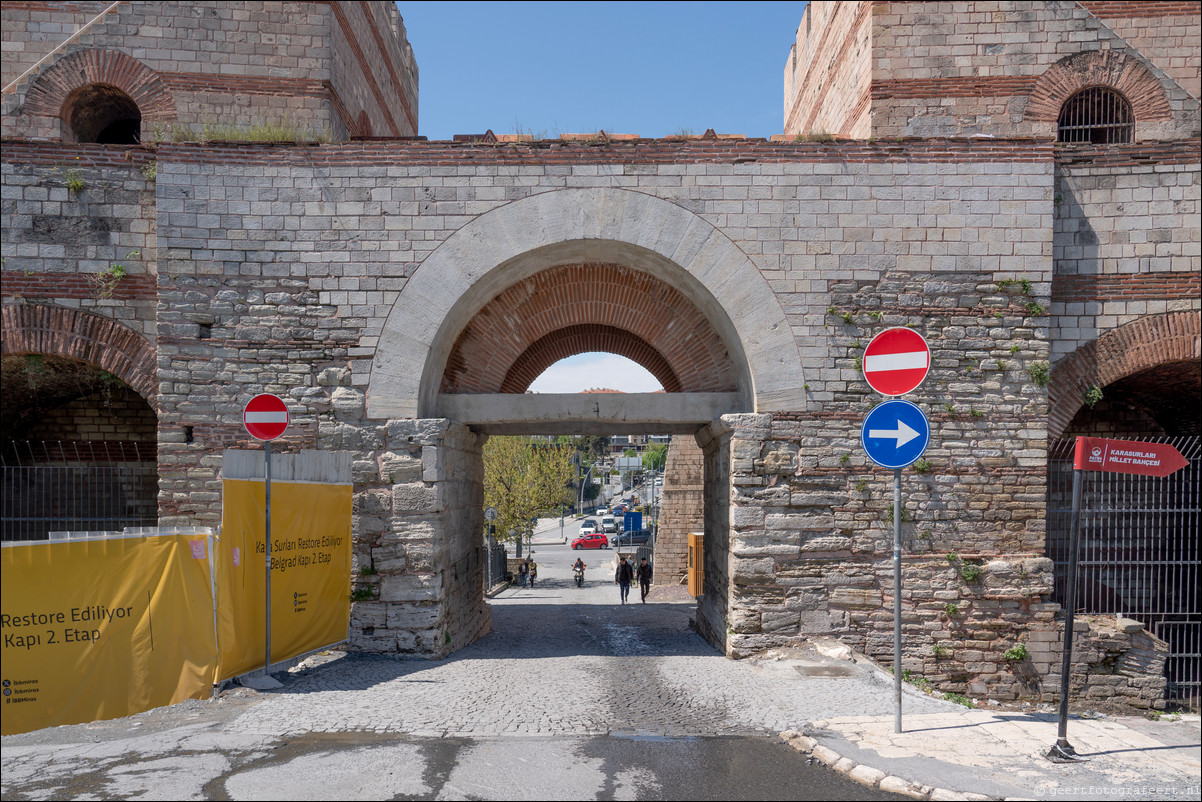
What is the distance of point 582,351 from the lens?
37.0 feet

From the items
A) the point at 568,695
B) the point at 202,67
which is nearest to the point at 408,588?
the point at 568,695

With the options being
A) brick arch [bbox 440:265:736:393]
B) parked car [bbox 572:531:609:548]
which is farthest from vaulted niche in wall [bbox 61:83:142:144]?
parked car [bbox 572:531:609:548]

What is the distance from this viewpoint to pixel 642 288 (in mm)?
9664

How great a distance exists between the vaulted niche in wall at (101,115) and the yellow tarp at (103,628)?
7752mm

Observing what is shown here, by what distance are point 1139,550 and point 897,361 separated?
23.7ft

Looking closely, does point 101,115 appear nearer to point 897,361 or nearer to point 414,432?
point 414,432

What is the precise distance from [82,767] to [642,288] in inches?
283

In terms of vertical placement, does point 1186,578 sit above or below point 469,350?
below

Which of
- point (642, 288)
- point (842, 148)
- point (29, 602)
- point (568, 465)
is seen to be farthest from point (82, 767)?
point (568, 465)

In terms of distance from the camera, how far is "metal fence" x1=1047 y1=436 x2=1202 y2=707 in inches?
376

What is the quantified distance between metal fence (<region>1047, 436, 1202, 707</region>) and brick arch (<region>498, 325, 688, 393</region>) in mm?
5143

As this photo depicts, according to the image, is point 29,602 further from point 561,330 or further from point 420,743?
point 561,330

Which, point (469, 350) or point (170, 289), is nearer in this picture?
point (170, 289)

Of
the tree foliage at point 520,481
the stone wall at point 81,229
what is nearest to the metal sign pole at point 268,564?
the stone wall at point 81,229
